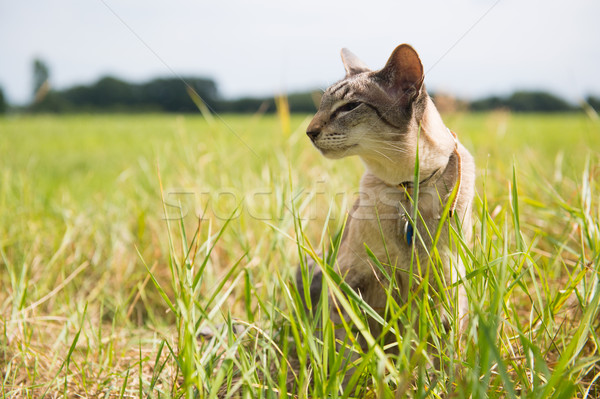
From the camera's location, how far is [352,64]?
2.00 m

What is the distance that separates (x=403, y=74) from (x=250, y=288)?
0.96 m

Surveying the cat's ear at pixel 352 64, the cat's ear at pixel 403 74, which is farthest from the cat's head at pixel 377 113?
the cat's ear at pixel 352 64

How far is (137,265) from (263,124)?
6.24 m

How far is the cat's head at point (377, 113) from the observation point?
5.19ft

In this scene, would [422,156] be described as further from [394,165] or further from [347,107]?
[347,107]

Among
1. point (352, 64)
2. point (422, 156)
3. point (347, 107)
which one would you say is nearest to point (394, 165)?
point (422, 156)

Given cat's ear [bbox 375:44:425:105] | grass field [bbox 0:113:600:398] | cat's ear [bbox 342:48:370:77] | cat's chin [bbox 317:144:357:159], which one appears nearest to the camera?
grass field [bbox 0:113:600:398]

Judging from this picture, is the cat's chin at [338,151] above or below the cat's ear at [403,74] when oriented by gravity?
below

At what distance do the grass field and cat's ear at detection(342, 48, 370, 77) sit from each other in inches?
23.1

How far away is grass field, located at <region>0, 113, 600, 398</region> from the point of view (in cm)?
115

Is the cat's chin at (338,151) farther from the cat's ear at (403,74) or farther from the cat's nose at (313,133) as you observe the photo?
the cat's ear at (403,74)

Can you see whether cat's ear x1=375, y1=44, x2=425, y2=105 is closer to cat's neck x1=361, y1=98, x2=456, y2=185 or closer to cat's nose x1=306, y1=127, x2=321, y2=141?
cat's neck x1=361, y1=98, x2=456, y2=185

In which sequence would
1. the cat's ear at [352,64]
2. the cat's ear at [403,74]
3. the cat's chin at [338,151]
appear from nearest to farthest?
the cat's ear at [403,74], the cat's chin at [338,151], the cat's ear at [352,64]

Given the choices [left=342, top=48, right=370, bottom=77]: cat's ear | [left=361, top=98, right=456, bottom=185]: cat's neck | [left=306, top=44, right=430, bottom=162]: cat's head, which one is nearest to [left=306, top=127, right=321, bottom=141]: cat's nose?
[left=306, top=44, right=430, bottom=162]: cat's head
